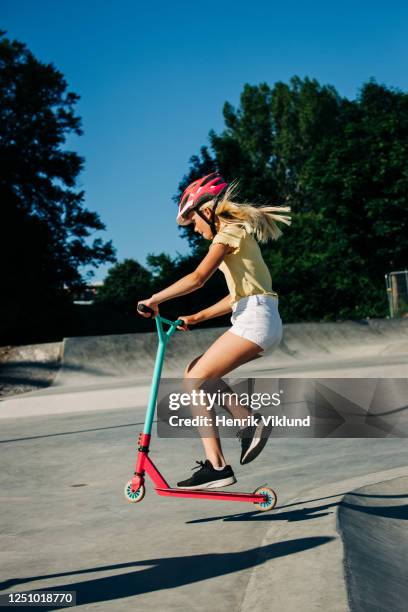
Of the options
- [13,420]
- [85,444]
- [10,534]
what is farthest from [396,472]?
[13,420]

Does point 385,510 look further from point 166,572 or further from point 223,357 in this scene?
point 166,572

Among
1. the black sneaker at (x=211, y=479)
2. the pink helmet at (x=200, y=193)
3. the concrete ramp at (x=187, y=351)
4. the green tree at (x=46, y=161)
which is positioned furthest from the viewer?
the green tree at (x=46, y=161)

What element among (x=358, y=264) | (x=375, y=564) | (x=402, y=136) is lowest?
(x=375, y=564)

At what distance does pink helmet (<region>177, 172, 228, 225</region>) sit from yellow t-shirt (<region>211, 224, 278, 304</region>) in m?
0.24

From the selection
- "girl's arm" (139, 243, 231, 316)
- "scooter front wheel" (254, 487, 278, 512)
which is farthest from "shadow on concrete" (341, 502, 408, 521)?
"girl's arm" (139, 243, 231, 316)

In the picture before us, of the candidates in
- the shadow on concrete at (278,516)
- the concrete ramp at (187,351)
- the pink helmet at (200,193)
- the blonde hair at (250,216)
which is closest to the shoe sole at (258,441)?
the shadow on concrete at (278,516)

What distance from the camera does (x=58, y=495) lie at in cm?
525

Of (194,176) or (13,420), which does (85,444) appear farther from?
(194,176)

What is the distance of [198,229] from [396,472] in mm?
2190

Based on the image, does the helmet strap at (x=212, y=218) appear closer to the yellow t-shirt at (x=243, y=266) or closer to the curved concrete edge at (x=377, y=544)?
the yellow t-shirt at (x=243, y=266)

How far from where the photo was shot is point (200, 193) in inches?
174

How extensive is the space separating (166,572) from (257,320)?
153 centimetres

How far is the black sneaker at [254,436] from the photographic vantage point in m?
4.25

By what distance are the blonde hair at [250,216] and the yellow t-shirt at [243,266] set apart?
7 centimetres
